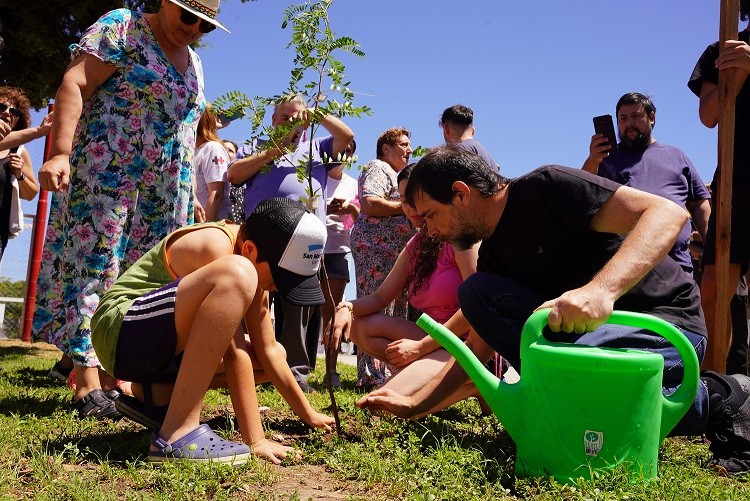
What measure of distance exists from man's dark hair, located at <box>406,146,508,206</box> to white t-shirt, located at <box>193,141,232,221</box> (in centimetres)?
285

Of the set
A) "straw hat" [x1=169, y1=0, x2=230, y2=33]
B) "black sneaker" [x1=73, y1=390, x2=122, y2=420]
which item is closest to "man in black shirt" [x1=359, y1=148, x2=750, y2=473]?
"black sneaker" [x1=73, y1=390, x2=122, y2=420]

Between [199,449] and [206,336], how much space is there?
1.14 feet

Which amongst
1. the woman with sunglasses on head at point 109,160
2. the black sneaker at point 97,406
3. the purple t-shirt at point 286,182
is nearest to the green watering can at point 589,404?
the black sneaker at point 97,406

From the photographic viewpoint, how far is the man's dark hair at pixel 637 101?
498 centimetres

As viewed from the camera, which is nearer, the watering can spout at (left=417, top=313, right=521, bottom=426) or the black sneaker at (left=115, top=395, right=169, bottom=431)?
the watering can spout at (left=417, top=313, right=521, bottom=426)

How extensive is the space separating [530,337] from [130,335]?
1.34m

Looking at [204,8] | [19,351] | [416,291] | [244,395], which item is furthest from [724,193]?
[19,351]

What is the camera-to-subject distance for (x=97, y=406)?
3189mm

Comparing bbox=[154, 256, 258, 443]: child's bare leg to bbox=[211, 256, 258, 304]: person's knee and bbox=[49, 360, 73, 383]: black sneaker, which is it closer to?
bbox=[211, 256, 258, 304]: person's knee

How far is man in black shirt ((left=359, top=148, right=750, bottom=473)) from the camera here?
2422 millimetres

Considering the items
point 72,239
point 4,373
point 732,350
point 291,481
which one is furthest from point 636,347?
point 4,373

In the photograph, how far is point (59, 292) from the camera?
3451 millimetres

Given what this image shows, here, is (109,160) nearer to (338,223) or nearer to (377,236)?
(338,223)

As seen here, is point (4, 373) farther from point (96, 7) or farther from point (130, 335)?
point (96, 7)
